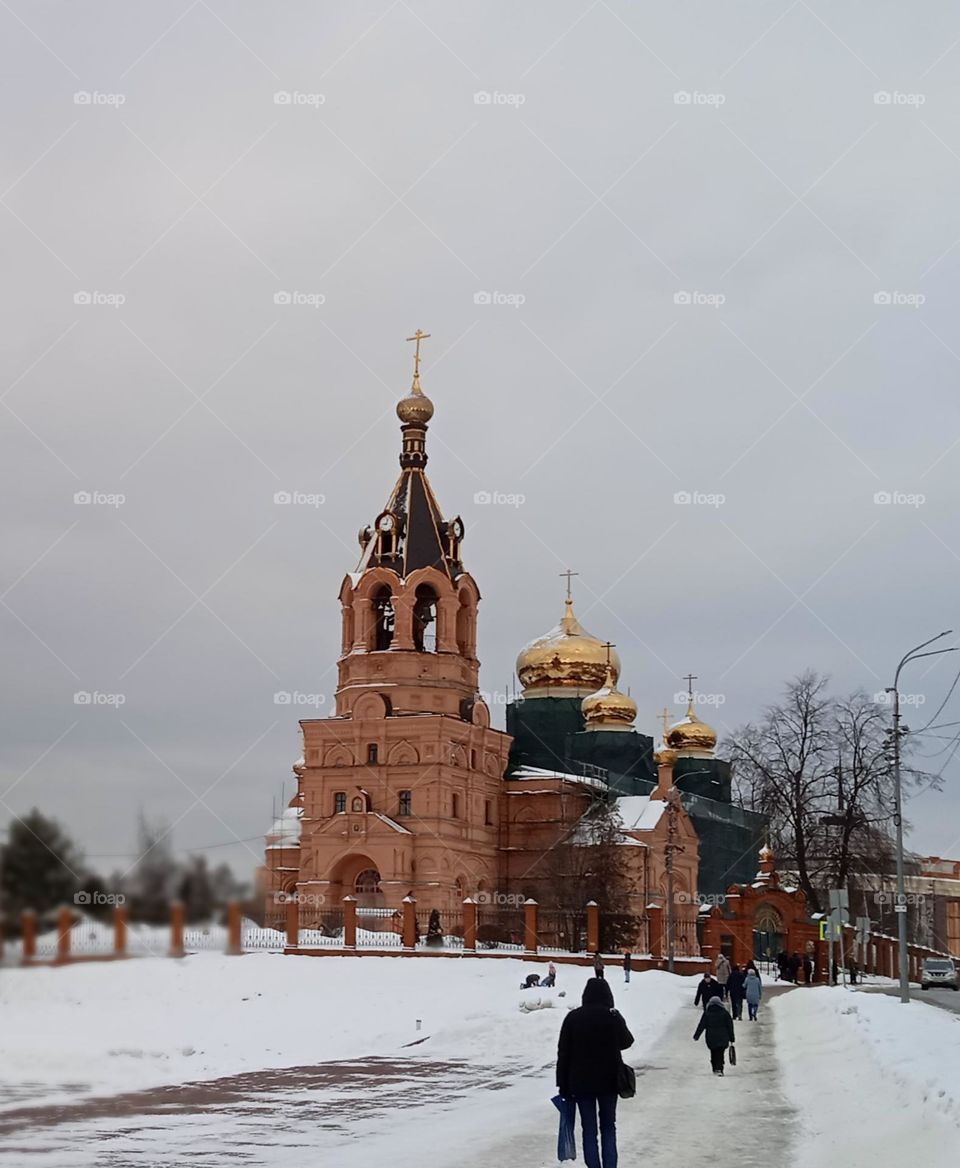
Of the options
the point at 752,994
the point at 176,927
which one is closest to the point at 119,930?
the point at 176,927

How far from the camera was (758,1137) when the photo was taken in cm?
1210

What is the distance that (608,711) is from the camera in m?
→ 65.2

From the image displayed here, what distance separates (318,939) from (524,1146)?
33.1m

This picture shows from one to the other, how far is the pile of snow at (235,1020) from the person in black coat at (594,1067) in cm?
336

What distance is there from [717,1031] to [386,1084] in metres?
3.72

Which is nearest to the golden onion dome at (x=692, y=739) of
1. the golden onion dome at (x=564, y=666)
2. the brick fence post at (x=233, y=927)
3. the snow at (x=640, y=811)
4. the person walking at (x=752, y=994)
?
the golden onion dome at (x=564, y=666)

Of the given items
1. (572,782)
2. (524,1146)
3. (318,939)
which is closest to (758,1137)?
(524,1146)

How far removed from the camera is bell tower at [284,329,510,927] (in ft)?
172

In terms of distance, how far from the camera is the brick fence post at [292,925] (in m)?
41.7

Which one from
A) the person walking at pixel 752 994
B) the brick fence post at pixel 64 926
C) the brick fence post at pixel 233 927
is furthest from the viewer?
the person walking at pixel 752 994

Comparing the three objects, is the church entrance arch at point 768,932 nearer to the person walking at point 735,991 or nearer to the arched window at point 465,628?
the arched window at point 465,628

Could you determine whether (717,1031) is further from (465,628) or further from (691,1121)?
(465,628)

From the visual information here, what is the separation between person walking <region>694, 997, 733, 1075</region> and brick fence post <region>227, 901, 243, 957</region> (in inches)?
214

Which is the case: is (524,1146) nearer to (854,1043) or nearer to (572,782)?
(854,1043)
